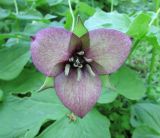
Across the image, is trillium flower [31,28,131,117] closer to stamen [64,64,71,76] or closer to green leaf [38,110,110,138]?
stamen [64,64,71,76]

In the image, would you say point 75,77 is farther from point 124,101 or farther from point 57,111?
point 124,101

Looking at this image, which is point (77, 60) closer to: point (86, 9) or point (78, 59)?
point (78, 59)

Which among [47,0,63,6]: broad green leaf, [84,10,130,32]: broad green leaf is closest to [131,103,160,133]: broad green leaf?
[84,10,130,32]: broad green leaf

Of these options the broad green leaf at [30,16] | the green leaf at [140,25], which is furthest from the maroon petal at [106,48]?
the broad green leaf at [30,16]

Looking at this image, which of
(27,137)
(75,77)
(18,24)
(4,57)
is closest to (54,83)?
(75,77)

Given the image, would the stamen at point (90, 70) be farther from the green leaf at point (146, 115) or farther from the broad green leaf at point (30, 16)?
the broad green leaf at point (30, 16)

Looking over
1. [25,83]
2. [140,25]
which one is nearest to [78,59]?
[140,25]
